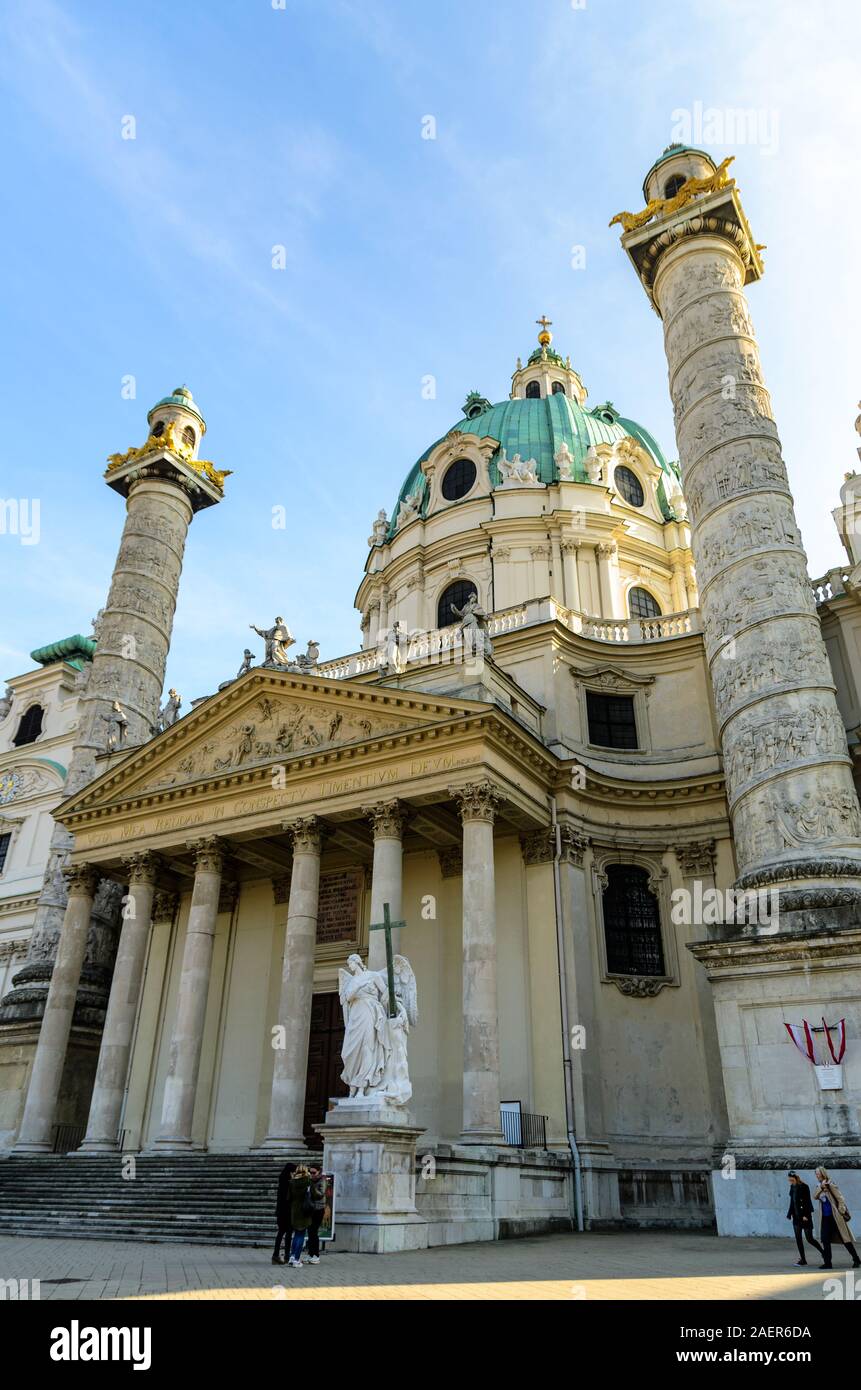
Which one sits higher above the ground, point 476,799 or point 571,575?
point 571,575

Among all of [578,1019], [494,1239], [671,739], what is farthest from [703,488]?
[494,1239]

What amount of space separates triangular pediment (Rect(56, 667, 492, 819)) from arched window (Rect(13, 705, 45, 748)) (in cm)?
1374

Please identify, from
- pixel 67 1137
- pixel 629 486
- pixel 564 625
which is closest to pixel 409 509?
pixel 629 486

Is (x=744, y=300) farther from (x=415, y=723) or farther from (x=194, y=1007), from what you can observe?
(x=194, y=1007)

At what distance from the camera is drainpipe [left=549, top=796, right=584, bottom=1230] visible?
60.1 ft

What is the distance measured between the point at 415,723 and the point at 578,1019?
690 centimetres

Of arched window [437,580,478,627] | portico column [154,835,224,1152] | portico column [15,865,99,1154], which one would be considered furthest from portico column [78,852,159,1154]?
arched window [437,580,478,627]

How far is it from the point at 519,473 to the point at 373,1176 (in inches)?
1013

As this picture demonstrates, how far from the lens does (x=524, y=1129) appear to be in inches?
743

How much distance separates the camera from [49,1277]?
9.91m

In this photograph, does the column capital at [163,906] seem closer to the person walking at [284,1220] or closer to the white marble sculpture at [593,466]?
the person walking at [284,1220]

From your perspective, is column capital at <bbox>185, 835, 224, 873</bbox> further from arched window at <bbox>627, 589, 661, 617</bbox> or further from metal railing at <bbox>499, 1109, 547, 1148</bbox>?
arched window at <bbox>627, 589, 661, 617</bbox>

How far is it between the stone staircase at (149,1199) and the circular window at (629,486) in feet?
83.4

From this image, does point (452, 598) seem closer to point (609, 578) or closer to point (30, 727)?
point (609, 578)
